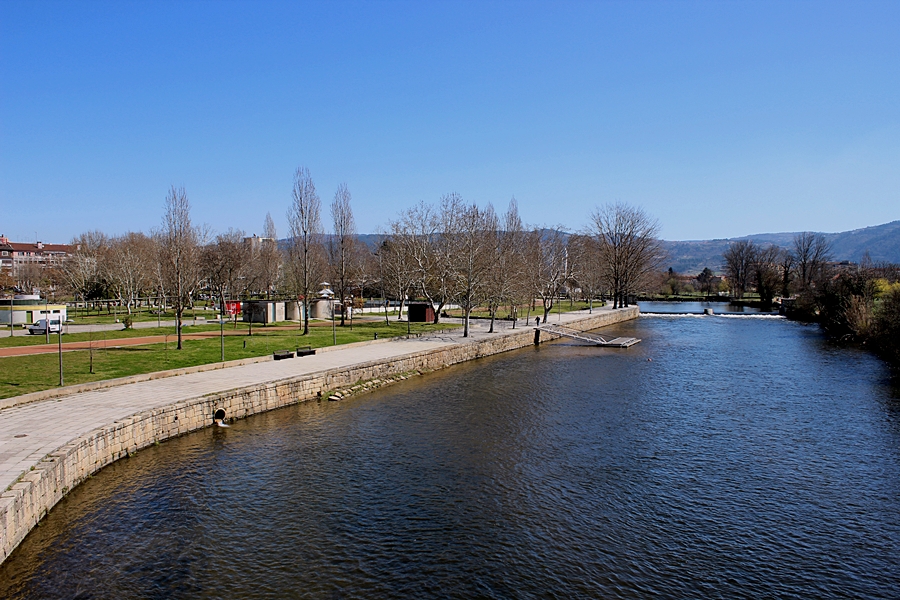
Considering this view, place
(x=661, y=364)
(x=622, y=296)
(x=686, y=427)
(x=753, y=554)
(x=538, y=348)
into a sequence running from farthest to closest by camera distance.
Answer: (x=622, y=296) < (x=538, y=348) < (x=661, y=364) < (x=686, y=427) < (x=753, y=554)

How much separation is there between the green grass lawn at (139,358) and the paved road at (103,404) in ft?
5.55

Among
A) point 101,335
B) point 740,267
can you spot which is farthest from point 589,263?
point 101,335

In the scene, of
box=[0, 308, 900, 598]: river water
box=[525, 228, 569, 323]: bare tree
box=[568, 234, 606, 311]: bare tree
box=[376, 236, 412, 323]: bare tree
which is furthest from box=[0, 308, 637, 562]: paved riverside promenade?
box=[568, 234, 606, 311]: bare tree

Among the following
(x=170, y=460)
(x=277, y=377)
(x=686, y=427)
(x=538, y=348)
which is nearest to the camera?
(x=170, y=460)

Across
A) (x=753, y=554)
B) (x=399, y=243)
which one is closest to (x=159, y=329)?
(x=399, y=243)

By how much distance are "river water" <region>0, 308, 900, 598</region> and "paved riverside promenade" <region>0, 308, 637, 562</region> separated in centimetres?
50

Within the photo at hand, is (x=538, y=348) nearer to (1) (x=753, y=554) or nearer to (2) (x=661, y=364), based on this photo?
(2) (x=661, y=364)

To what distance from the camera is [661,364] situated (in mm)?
34094

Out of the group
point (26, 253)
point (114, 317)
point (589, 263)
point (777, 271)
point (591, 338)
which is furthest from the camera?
point (26, 253)

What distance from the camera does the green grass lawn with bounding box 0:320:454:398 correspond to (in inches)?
794

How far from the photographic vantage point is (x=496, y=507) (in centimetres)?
1320

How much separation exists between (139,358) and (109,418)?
10394 mm

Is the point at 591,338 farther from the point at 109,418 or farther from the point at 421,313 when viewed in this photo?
the point at 109,418

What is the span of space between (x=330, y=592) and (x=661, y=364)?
27867 millimetres
